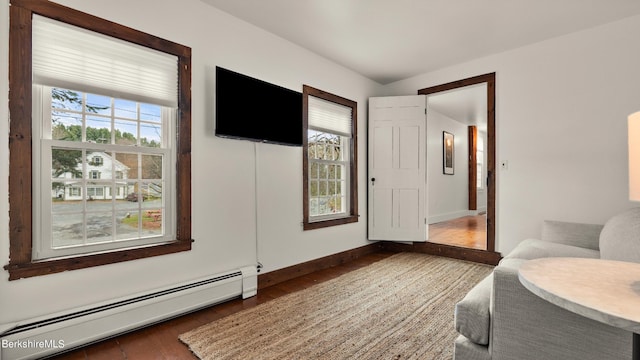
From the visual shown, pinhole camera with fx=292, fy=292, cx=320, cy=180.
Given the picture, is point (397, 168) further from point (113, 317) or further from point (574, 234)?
point (113, 317)

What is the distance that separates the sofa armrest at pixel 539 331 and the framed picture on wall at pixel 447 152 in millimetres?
6055

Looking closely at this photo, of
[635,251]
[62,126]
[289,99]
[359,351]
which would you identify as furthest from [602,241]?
[62,126]

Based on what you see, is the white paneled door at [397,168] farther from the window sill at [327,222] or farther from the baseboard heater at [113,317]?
the baseboard heater at [113,317]

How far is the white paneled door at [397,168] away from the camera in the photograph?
4227 millimetres

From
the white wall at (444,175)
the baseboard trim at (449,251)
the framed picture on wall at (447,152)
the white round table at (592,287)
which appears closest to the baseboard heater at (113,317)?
the white round table at (592,287)

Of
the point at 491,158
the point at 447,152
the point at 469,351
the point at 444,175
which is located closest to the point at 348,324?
the point at 469,351

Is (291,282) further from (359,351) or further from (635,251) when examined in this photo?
(635,251)

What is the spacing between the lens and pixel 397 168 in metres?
4.31

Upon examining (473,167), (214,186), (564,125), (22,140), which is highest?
(564,125)

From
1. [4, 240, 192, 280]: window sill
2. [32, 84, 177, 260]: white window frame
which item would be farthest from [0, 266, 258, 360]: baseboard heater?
[32, 84, 177, 260]: white window frame

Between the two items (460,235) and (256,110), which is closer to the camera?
(256,110)

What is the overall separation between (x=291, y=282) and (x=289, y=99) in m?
1.97

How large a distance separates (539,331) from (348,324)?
1253mm

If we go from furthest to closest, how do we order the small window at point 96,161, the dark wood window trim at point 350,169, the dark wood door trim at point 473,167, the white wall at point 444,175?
the dark wood door trim at point 473,167 → the white wall at point 444,175 → the dark wood window trim at point 350,169 → the small window at point 96,161
